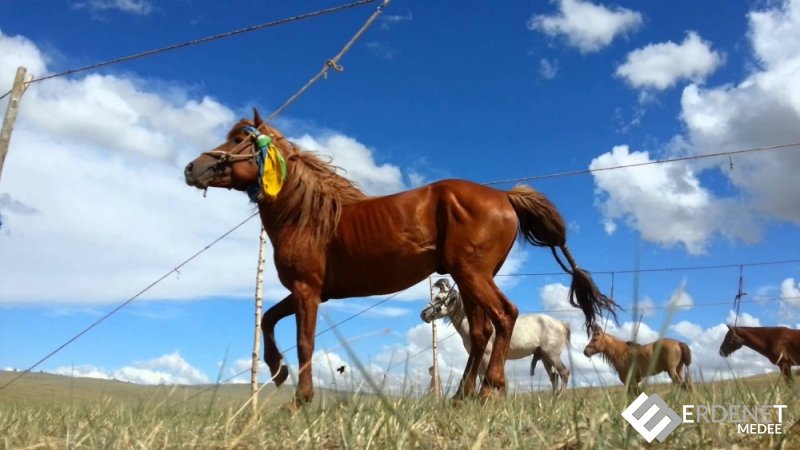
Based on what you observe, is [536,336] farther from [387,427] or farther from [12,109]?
[387,427]

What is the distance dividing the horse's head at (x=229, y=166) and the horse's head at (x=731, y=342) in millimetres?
14947

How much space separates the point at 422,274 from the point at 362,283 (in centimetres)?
46

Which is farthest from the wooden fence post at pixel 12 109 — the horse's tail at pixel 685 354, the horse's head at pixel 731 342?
the horse's head at pixel 731 342

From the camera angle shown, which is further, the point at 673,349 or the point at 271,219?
the point at 673,349

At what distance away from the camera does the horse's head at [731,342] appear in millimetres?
16514

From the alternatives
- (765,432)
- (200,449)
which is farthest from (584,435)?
(200,449)

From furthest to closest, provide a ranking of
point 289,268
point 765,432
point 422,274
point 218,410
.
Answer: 1. point 422,274
2. point 289,268
3. point 218,410
4. point 765,432

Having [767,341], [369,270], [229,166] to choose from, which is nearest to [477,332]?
[369,270]

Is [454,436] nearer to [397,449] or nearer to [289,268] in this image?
[397,449]

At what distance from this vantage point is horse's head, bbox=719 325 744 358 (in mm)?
16514

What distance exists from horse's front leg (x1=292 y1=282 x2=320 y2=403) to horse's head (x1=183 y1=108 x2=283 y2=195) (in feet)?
3.08

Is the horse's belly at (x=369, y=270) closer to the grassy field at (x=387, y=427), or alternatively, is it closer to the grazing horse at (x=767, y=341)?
the grassy field at (x=387, y=427)

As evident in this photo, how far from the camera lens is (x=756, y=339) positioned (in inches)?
639

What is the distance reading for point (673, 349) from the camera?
15.1 metres
